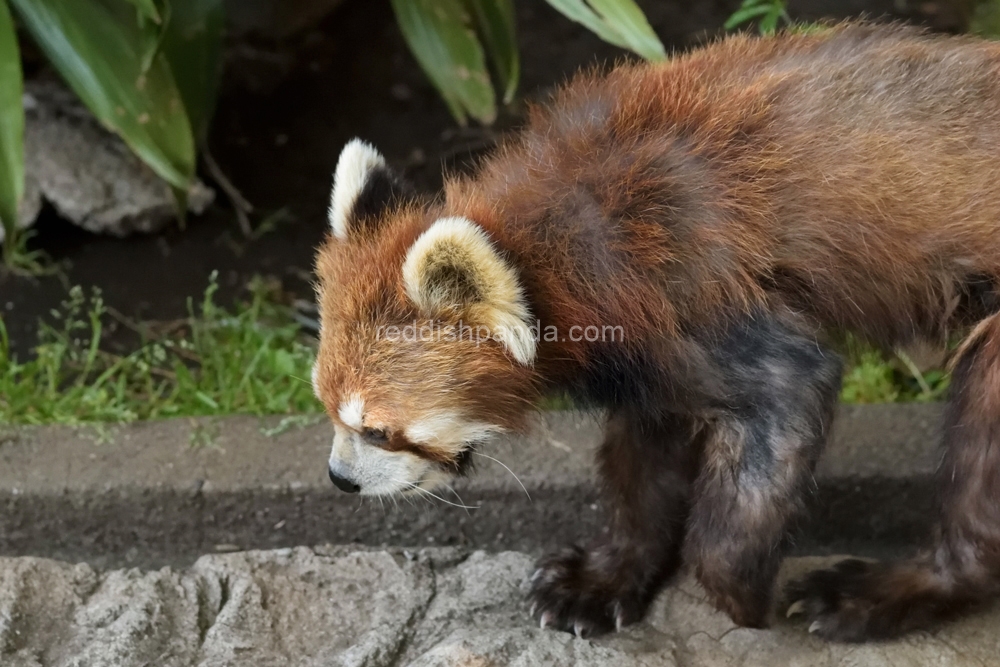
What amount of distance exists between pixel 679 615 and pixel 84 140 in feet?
10.1

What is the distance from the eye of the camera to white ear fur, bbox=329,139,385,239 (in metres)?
2.19

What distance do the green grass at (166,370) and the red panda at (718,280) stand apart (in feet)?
3.89

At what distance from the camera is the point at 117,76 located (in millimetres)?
3025

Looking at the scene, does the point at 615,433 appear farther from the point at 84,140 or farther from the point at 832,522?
the point at 84,140

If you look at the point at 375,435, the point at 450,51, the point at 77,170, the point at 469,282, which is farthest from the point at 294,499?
the point at 77,170

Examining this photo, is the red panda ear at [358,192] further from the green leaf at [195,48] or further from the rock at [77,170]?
the rock at [77,170]

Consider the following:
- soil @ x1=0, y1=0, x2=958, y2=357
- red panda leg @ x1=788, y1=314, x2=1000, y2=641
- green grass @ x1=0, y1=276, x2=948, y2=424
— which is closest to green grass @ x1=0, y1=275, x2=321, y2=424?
green grass @ x1=0, y1=276, x2=948, y2=424

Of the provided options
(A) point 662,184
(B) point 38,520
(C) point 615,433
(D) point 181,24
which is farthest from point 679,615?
(D) point 181,24

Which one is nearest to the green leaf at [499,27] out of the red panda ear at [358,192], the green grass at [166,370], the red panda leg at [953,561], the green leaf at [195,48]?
the green leaf at [195,48]

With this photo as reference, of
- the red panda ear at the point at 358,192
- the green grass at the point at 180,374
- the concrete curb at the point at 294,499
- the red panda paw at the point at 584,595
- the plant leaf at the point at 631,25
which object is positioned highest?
the plant leaf at the point at 631,25

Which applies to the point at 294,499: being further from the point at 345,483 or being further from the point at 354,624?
the point at 345,483

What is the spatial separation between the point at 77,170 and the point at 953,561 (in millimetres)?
3500

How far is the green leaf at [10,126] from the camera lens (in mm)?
2783

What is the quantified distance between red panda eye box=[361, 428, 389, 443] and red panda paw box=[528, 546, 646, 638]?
2.36 ft
